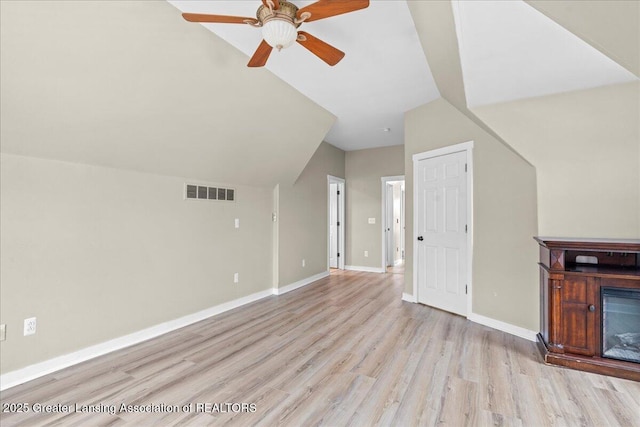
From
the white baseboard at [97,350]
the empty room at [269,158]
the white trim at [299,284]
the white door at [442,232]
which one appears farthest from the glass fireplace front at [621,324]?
the white baseboard at [97,350]

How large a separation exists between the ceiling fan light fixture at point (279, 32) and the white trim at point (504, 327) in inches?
135

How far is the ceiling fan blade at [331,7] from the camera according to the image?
1.58 metres

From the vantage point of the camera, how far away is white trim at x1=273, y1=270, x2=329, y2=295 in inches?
186

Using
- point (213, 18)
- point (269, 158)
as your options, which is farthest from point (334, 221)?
point (213, 18)

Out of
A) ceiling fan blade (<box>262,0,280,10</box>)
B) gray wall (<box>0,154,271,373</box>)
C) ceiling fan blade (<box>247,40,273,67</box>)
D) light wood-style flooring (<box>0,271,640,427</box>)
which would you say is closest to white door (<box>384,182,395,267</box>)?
light wood-style flooring (<box>0,271,640,427</box>)

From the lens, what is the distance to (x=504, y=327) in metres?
3.16

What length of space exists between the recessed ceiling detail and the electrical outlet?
3.65 m

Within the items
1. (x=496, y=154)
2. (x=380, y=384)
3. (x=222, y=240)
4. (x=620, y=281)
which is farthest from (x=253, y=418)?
(x=496, y=154)

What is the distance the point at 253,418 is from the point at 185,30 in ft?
8.98

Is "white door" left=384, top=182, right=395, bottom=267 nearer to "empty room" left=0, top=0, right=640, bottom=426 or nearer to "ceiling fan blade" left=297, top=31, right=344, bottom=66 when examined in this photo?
"empty room" left=0, top=0, right=640, bottom=426

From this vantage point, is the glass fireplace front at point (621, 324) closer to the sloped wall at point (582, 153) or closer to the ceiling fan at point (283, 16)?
the sloped wall at point (582, 153)

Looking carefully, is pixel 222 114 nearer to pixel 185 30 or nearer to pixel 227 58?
pixel 227 58

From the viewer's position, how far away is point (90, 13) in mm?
1755

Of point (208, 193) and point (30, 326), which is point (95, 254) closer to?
point (30, 326)
